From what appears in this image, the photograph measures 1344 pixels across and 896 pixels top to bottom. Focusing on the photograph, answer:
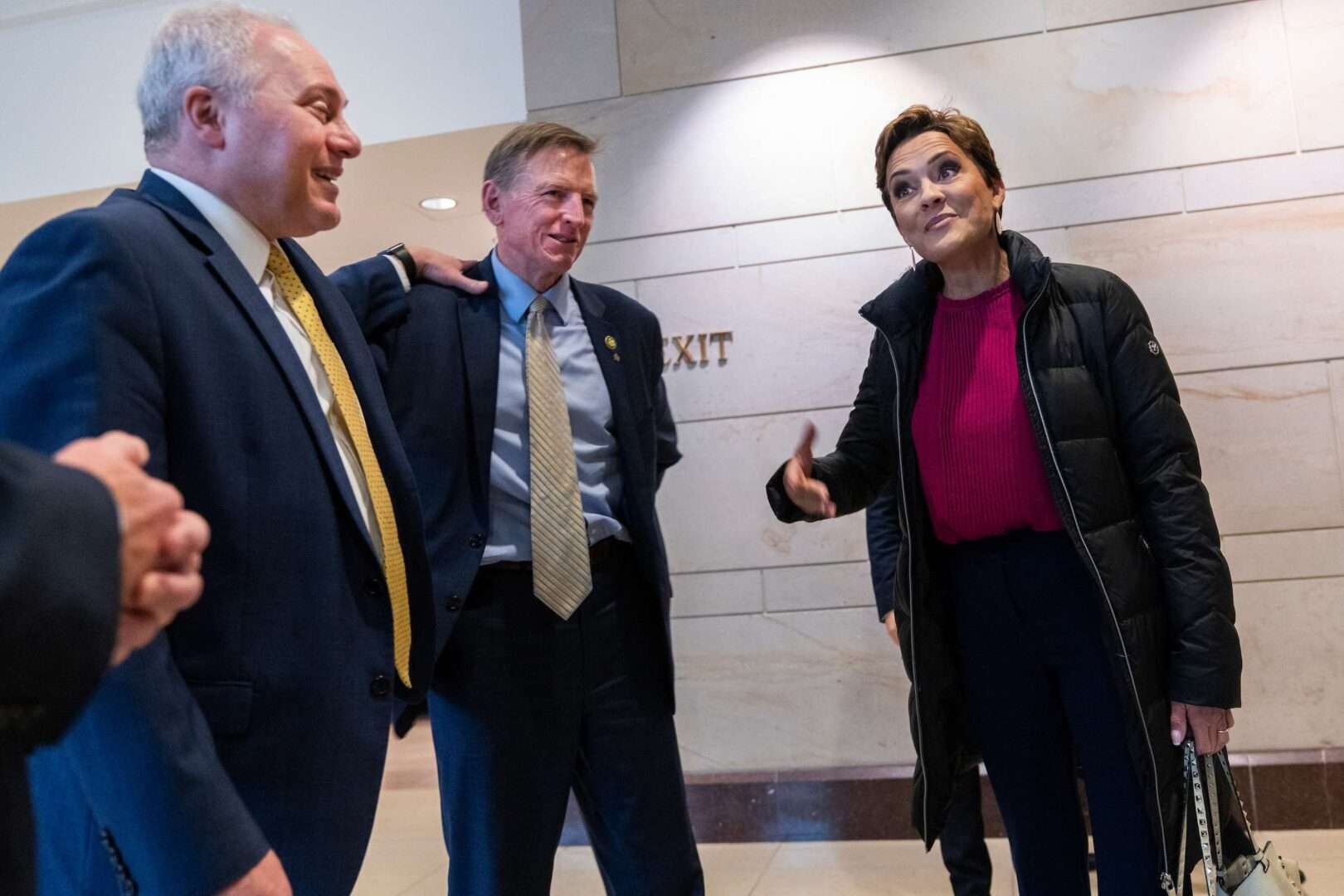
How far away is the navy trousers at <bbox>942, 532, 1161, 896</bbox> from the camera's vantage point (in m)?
2.05

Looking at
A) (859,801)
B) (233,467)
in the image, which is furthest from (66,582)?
(859,801)

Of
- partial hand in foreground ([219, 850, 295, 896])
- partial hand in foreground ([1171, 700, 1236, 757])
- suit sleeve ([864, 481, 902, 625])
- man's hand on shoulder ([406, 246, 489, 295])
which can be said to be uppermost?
man's hand on shoulder ([406, 246, 489, 295])

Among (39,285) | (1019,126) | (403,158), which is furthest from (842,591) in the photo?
(39,285)

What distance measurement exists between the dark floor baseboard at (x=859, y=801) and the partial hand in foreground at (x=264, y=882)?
10.5ft

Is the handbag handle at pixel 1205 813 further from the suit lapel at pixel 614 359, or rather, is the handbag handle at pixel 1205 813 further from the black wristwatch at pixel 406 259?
the black wristwatch at pixel 406 259

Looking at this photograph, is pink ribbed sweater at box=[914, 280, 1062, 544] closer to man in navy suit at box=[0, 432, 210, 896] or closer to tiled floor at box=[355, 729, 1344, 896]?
man in navy suit at box=[0, 432, 210, 896]

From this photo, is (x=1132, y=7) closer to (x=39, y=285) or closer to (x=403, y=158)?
(x=403, y=158)

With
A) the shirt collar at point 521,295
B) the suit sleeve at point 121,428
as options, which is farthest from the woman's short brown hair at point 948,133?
the suit sleeve at point 121,428

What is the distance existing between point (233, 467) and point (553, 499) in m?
0.95

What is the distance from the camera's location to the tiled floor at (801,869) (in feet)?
11.9

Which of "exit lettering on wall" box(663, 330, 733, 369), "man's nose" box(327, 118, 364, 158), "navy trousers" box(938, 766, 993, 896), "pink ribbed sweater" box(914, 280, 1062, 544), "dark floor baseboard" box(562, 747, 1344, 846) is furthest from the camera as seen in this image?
"exit lettering on wall" box(663, 330, 733, 369)

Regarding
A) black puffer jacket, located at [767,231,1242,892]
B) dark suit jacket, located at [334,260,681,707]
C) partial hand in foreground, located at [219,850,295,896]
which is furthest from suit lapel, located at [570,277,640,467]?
partial hand in foreground, located at [219,850,295,896]

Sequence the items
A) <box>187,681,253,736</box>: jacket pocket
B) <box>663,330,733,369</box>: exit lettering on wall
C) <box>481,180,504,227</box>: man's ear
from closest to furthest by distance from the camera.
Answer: <box>187,681,253,736</box>: jacket pocket
<box>481,180,504,227</box>: man's ear
<box>663,330,733,369</box>: exit lettering on wall

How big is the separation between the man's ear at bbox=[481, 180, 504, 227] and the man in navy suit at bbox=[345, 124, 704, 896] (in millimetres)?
141
